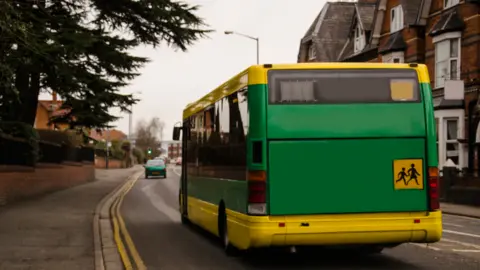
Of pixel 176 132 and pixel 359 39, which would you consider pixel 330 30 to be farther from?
pixel 176 132

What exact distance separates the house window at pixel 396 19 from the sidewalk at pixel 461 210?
13762 millimetres

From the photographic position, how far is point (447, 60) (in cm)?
3083

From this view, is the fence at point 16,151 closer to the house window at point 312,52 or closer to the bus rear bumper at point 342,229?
the bus rear bumper at point 342,229

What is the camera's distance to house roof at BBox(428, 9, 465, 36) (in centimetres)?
2989

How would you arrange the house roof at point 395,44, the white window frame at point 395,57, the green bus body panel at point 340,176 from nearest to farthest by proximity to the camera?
the green bus body panel at point 340,176, the house roof at point 395,44, the white window frame at point 395,57

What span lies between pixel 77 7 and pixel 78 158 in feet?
48.2

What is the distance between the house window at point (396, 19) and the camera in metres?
36.7

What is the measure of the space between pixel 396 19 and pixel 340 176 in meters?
30.0

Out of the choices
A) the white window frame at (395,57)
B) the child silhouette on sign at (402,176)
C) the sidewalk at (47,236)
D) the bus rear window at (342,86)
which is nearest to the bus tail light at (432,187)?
the child silhouette on sign at (402,176)

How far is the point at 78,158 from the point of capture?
122 feet

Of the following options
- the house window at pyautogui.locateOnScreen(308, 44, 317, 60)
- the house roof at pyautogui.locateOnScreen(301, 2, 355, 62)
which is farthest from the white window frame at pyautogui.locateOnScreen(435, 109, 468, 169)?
the house window at pyautogui.locateOnScreen(308, 44, 317, 60)

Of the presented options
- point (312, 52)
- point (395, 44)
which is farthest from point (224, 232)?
point (312, 52)

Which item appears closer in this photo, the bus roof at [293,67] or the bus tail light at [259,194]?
the bus tail light at [259,194]

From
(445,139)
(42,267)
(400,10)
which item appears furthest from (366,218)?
(400,10)
